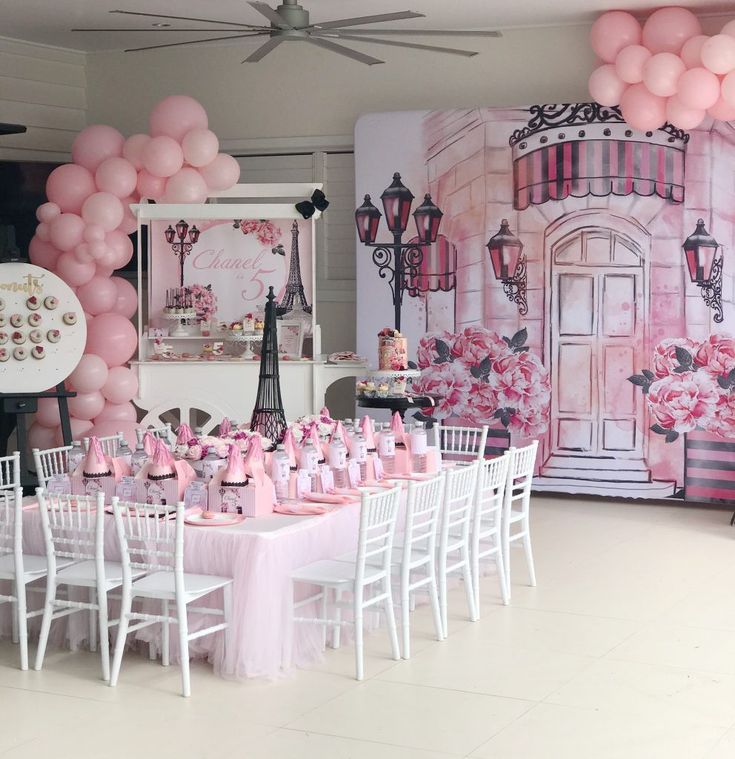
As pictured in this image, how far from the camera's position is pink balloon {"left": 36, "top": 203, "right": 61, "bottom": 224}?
26.9 feet

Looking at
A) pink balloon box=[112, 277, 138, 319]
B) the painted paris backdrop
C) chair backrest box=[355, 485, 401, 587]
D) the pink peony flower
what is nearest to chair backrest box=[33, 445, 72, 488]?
chair backrest box=[355, 485, 401, 587]

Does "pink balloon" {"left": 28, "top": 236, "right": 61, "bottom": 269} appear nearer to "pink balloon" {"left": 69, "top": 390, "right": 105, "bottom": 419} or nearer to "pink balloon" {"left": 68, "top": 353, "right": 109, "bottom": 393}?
"pink balloon" {"left": 68, "top": 353, "right": 109, "bottom": 393}

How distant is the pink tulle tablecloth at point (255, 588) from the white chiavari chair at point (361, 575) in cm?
8

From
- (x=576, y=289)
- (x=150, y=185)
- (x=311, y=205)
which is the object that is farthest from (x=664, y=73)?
(x=150, y=185)

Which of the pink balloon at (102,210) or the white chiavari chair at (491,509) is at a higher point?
the pink balloon at (102,210)

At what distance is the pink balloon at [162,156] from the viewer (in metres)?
8.08

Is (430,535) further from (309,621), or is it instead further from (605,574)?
(605,574)

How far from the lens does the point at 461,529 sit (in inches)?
217

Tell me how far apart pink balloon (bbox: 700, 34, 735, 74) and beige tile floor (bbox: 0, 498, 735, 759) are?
11.0 ft

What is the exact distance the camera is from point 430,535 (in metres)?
5.06

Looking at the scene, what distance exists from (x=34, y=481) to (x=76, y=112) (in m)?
3.62

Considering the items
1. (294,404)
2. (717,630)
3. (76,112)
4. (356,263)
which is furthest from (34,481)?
(717,630)

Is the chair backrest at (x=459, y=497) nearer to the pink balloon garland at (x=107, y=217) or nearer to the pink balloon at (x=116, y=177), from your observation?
the pink balloon garland at (x=107, y=217)

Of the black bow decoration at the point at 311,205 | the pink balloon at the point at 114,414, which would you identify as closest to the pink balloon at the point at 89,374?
the pink balloon at the point at 114,414
